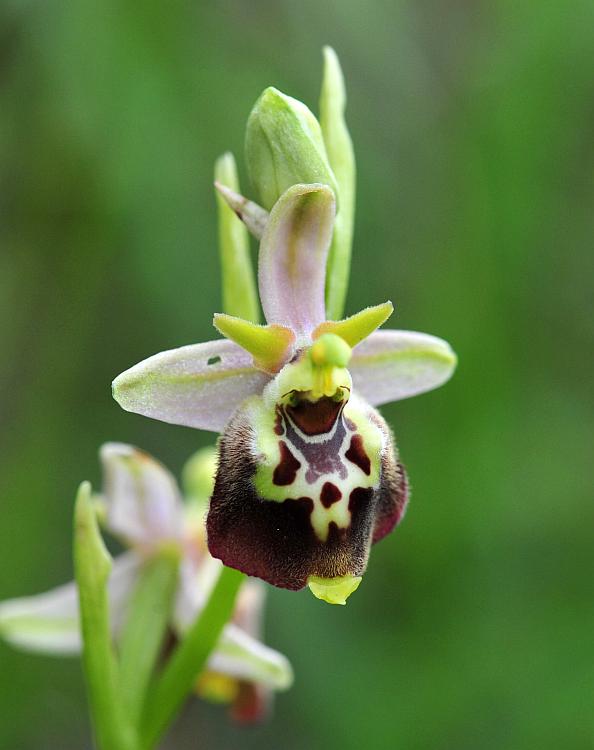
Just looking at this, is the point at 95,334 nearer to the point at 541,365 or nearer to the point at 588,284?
the point at 541,365

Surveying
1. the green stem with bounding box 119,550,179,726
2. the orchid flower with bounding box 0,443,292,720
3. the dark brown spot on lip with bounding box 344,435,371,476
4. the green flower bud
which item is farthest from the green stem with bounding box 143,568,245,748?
the green flower bud

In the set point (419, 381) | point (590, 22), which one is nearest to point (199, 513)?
point (419, 381)

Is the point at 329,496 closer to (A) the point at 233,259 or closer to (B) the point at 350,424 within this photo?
(B) the point at 350,424

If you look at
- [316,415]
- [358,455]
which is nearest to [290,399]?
[316,415]

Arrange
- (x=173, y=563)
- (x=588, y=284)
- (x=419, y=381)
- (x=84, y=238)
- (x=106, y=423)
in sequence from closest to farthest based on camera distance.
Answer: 1. (x=419, y=381)
2. (x=173, y=563)
3. (x=84, y=238)
4. (x=106, y=423)
5. (x=588, y=284)

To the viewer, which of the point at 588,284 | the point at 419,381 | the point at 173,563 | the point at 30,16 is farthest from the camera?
the point at 588,284

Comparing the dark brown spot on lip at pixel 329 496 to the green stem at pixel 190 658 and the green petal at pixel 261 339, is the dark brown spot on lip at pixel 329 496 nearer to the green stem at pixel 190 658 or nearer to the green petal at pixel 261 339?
the green petal at pixel 261 339

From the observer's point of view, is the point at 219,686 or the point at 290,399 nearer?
the point at 290,399

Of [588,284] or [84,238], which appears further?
[588,284]
